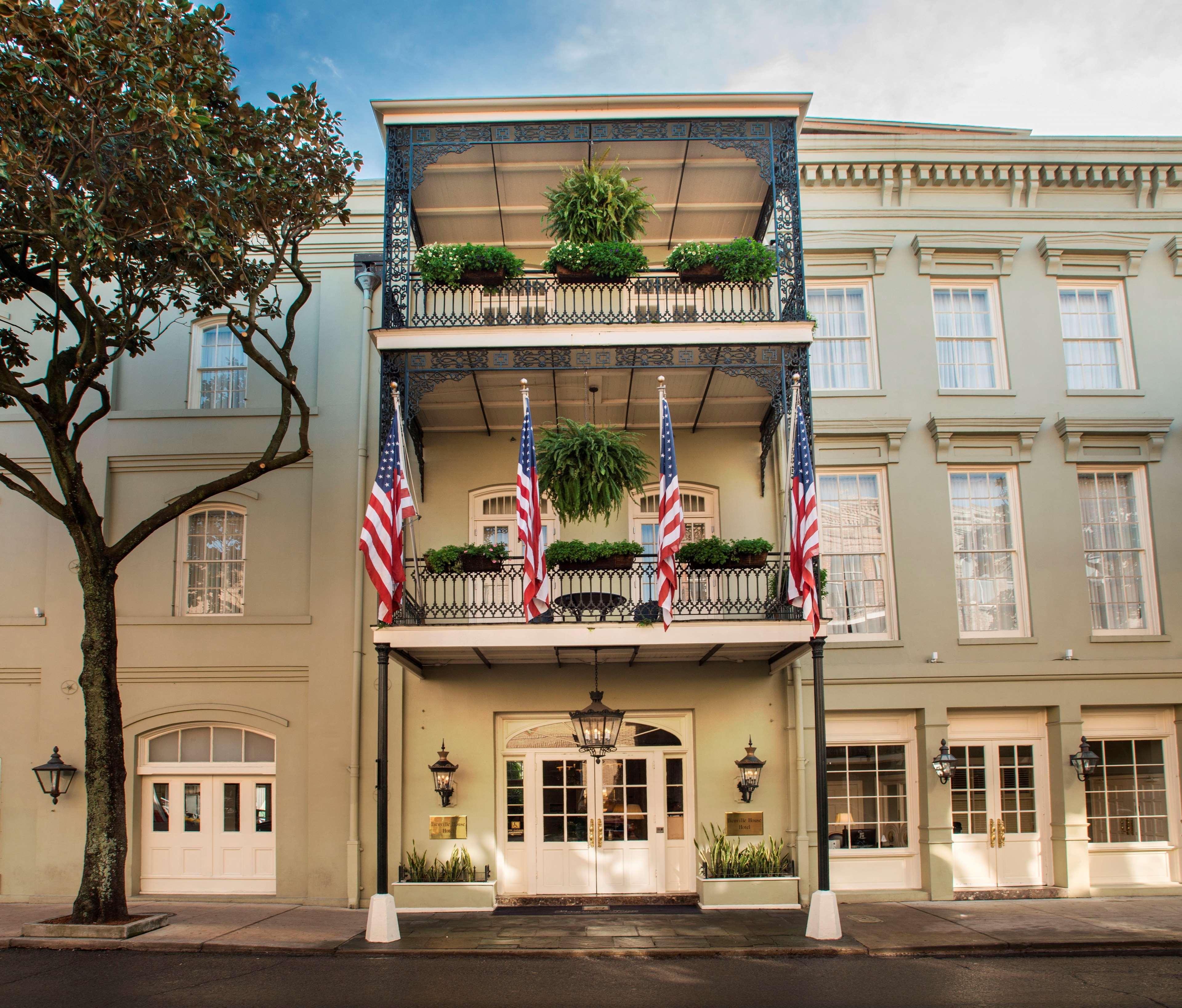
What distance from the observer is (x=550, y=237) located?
13.9 meters

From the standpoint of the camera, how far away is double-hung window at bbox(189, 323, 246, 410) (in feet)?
47.5

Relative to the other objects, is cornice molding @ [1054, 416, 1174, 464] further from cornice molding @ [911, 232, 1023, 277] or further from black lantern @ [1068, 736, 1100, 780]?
black lantern @ [1068, 736, 1100, 780]

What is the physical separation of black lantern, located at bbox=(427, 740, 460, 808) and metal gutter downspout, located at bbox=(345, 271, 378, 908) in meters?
1.04

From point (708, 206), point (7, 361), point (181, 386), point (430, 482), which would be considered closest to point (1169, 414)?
point (708, 206)

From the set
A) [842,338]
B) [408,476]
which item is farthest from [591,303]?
[842,338]

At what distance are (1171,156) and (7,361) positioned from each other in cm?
1686

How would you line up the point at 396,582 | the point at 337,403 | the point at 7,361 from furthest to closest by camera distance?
the point at 337,403
the point at 7,361
the point at 396,582

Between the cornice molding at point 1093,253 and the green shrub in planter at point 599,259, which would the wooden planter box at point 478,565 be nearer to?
the green shrub in planter at point 599,259

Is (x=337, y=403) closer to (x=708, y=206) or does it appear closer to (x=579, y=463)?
(x=579, y=463)

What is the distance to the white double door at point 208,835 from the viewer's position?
13180 mm

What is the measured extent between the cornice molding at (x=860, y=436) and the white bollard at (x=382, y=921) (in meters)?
8.08

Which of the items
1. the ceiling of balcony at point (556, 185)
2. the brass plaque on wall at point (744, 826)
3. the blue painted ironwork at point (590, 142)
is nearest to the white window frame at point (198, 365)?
the blue painted ironwork at point (590, 142)

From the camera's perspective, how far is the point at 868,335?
14578 millimetres

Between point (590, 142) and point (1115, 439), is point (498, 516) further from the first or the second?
point (1115, 439)
